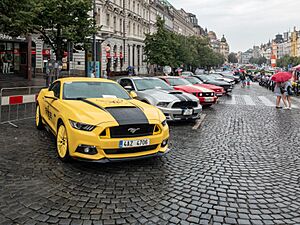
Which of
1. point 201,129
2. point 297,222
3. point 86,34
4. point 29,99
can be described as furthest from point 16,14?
point 297,222

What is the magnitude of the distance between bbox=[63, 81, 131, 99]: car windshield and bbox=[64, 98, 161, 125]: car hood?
1.31ft

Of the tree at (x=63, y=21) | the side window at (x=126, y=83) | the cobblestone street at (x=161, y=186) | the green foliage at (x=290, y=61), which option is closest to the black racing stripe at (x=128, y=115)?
the cobblestone street at (x=161, y=186)

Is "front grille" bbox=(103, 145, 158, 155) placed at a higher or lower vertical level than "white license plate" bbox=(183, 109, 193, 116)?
lower

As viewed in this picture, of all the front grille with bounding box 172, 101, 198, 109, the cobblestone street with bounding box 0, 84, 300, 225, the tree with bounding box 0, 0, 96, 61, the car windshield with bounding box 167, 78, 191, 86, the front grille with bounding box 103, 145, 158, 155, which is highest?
the tree with bounding box 0, 0, 96, 61

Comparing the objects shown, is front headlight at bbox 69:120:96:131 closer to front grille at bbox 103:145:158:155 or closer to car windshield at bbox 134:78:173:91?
front grille at bbox 103:145:158:155

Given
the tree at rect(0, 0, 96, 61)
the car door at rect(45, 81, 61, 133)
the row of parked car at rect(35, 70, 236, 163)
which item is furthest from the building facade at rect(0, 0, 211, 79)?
the row of parked car at rect(35, 70, 236, 163)

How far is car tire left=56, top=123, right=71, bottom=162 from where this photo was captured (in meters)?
5.75

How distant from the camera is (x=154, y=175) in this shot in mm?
5348

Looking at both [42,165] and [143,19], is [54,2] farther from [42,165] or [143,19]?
[143,19]

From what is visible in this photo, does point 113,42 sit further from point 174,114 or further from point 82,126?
point 82,126

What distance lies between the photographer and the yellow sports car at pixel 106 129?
17.5 ft

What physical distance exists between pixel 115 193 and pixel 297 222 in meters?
2.33

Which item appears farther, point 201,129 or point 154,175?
point 201,129

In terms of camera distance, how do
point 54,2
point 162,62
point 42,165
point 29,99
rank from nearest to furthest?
point 42,165 → point 29,99 → point 54,2 → point 162,62
